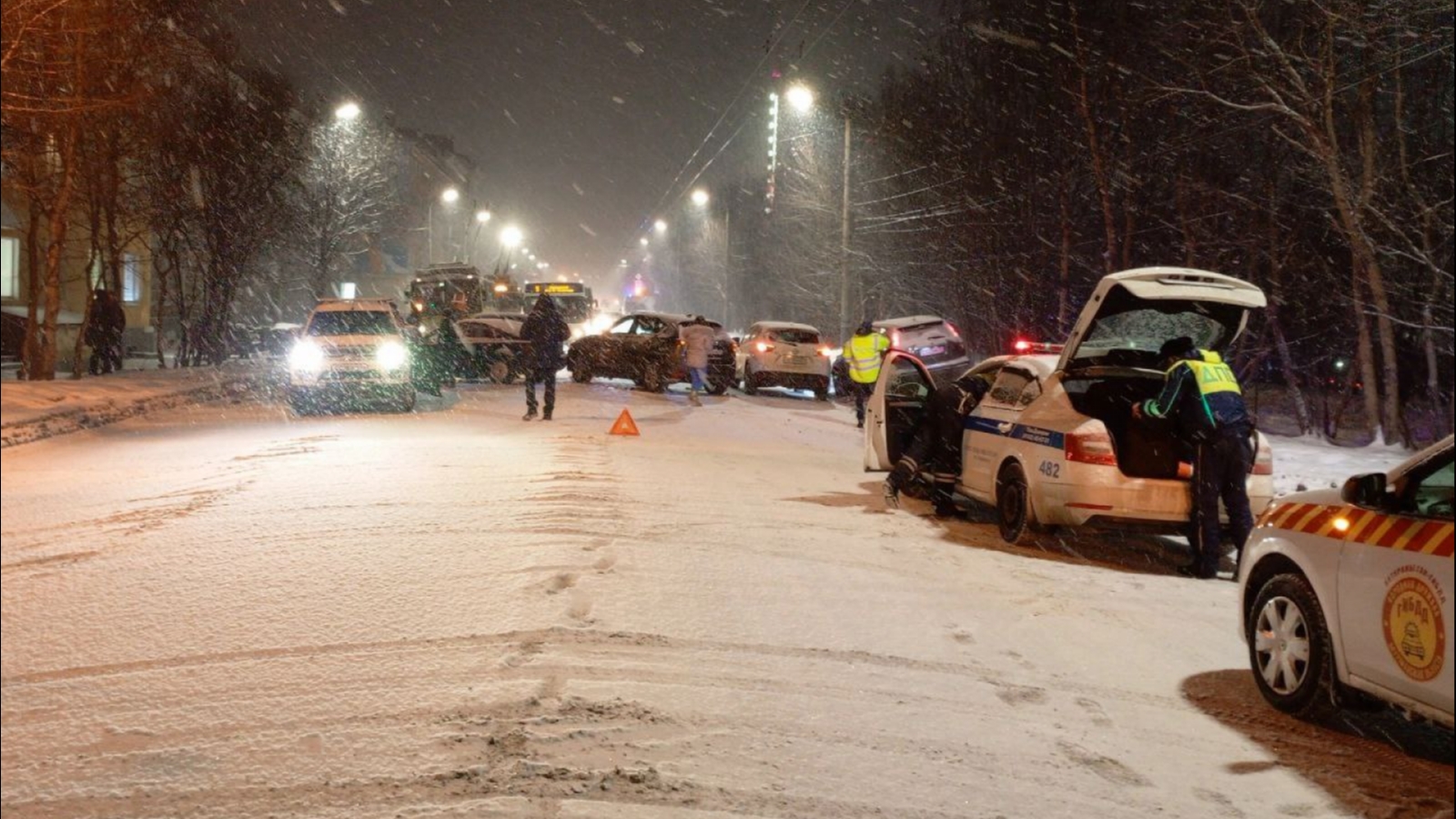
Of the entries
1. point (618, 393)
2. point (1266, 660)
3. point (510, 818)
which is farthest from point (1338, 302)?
point (510, 818)

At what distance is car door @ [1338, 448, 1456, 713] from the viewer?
14.6 ft

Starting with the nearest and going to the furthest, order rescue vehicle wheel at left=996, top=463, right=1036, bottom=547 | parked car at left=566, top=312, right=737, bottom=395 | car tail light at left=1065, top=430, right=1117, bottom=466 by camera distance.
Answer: car tail light at left=1065, top=430, right=1117, bottom=466 < rescue vehicle wheel at left=996, top=463, right=1036, bottom=547 < parked car at left=566, top=312, right=737, bottom=395

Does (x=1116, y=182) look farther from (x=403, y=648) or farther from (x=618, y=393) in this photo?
(x=403, y=648)


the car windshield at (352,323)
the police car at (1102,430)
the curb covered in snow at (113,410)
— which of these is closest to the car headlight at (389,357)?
the car windshield at (352,323)

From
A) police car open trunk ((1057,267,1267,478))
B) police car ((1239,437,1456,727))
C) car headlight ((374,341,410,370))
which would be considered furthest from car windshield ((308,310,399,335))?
police car ((1239,437,1456,727))

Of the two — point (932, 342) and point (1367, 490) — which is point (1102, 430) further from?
point (932, 342)

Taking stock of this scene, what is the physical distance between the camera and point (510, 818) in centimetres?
383

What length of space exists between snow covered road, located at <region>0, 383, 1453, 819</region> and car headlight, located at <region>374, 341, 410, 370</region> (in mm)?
9360

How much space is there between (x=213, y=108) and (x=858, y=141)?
2101 centimetres

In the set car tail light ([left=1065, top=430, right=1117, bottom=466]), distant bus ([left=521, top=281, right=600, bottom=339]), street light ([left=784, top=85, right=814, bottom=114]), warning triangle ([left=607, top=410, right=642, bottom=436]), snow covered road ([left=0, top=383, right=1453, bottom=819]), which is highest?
street light ([left=784, top=85, right=814, bottom=114])

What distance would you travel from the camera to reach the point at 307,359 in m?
19.1

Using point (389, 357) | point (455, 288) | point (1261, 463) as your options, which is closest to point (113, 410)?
point (389, 357)

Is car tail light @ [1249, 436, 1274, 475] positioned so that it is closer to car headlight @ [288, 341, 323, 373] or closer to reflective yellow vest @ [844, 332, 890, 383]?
reflective yellow vest @ [844, 332, 890, 383]

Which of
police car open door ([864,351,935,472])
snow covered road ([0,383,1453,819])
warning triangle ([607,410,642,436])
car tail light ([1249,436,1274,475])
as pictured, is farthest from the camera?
warning triangle ([607,410,642,436])
